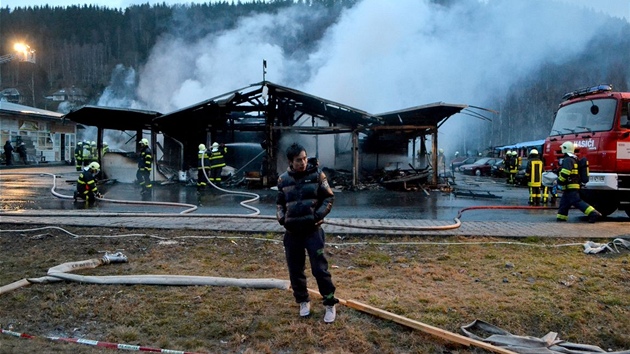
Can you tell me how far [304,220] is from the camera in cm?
373

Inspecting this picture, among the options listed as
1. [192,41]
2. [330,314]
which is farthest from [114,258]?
[192,41]

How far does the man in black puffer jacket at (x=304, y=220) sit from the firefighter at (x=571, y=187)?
6.46 meters

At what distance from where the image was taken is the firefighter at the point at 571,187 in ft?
27.7

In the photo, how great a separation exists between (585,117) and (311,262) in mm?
8038

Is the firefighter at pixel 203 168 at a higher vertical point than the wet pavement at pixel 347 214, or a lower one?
higher

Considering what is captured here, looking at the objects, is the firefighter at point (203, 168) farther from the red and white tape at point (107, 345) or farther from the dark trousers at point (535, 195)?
the red and white tape at point (107, 345)

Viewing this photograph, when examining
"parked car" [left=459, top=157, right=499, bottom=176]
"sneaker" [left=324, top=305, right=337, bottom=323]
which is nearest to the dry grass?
"sneaker" [left=324, top=305, right=337, bottom=323]

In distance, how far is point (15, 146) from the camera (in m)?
31.3

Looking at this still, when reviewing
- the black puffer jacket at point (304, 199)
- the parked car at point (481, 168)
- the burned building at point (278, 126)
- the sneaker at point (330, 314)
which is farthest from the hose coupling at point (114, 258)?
the parked car at point (481, 168)

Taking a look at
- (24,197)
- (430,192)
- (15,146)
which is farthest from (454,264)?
(15,146)

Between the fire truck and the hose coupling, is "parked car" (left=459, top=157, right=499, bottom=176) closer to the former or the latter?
the fire truck

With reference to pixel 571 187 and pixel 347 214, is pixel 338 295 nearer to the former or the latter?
pixel 347 214

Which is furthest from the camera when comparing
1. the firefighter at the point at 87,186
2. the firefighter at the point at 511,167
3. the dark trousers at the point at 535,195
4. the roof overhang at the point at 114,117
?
the firefighter at the point at 511,167

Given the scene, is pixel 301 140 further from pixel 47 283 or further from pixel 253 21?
pixel 253 21
